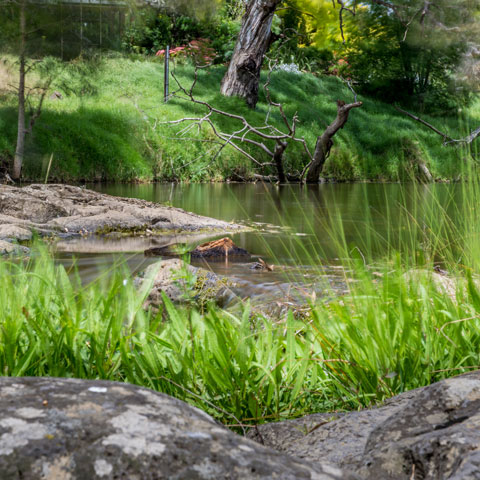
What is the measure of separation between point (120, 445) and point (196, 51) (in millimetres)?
25274

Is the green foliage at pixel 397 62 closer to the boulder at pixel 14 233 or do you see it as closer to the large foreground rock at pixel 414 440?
the boulder at pixel 14 233

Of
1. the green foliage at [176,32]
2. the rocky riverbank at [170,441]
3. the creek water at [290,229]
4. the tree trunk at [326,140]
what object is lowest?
the creek water at [290,229]

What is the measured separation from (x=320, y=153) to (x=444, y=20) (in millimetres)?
10978

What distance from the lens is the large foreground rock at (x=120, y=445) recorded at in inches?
36.6

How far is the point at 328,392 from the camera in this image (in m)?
2.21

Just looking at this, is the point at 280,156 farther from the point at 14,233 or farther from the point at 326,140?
the point at 14,233

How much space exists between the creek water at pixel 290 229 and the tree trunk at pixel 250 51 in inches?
207

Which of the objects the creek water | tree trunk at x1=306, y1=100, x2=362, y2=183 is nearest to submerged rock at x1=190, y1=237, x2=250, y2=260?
the creek water

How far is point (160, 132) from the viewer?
16.5 meters

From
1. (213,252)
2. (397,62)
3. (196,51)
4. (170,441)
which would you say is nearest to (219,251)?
(213,252)

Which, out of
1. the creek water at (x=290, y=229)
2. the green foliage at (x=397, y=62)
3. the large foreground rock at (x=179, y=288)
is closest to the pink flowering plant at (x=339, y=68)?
the green foliage at (x=397, y=62)

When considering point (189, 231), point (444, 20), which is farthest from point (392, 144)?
point (189, 231)

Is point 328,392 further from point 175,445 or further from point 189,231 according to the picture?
point 189,231

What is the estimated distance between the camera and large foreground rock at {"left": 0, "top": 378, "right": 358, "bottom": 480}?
0.93 metres
